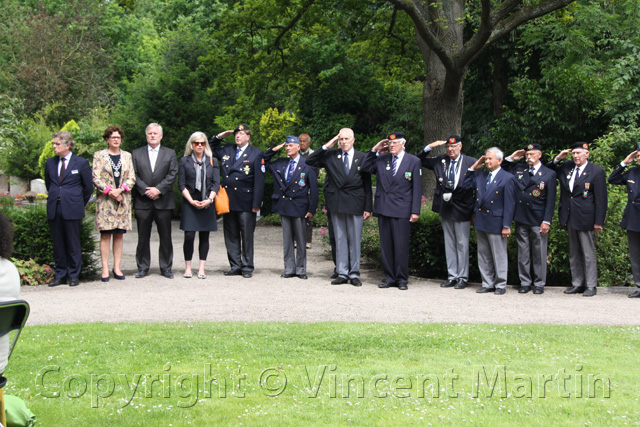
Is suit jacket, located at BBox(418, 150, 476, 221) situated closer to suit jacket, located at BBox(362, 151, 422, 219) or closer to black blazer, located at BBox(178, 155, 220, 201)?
suit jacket, located at BBox(362, 151, 422, 219)

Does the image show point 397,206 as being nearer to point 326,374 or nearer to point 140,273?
point 140,273

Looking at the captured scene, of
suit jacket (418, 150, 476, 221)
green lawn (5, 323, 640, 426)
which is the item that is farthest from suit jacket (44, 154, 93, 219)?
suit jacket (418, 150, 476, 221)

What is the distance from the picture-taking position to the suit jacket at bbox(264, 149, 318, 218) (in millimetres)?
11312

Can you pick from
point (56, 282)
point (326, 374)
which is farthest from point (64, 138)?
point (326, 374)

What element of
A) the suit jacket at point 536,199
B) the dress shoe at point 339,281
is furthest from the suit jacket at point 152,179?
the suit jacket at point 536,199

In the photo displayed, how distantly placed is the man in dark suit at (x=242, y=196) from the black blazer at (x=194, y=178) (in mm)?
290

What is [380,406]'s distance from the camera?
→ 5.37 m

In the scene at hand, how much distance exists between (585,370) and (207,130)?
17782 millimetres

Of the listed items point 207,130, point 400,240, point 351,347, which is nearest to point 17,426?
point 351,347

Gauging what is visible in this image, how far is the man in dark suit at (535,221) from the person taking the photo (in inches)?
408

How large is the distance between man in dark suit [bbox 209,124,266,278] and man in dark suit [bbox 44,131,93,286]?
209 centimetres

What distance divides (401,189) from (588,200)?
8.36 ft

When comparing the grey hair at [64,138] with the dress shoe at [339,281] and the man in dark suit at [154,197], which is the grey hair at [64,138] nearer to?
the man in dark suit at [154,197]

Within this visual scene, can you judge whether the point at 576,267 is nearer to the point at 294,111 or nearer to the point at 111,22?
the point at 294,111
